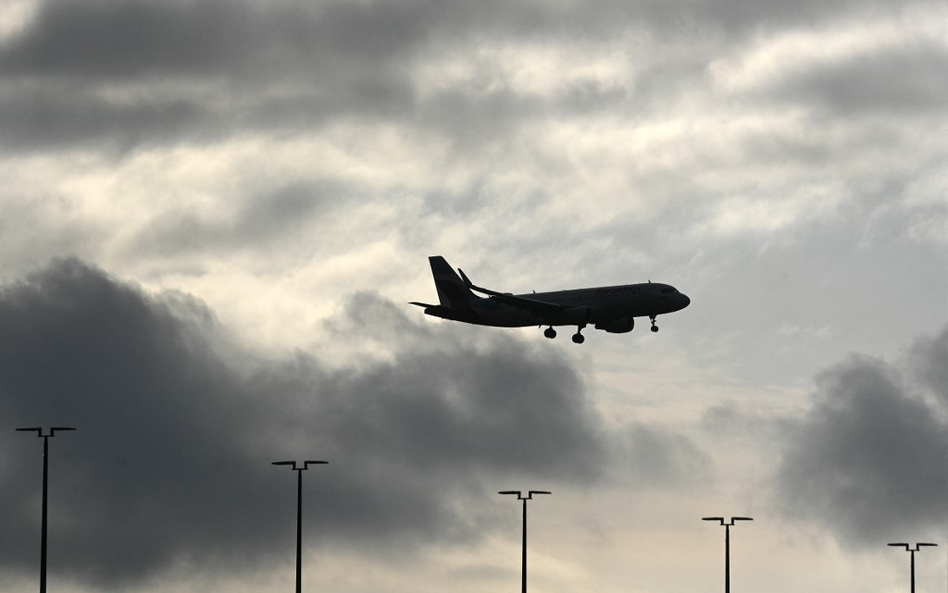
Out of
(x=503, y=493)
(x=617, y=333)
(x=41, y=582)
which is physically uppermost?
(x=617, y=333)

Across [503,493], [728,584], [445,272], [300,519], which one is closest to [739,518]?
[728,584]

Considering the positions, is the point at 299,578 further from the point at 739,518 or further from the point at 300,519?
the point at 739,518

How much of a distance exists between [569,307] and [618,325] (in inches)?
186

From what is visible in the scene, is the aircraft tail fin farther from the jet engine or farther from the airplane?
the jet engine

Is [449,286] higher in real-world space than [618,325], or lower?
higher

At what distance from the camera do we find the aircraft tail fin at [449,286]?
527ft

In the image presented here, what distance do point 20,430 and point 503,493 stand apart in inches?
1244

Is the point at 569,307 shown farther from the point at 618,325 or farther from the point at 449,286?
the point at 449,286

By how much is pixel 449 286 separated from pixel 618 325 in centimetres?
2263

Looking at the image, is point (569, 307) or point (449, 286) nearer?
point (569, 307)

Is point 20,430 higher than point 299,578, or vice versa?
point 20,430

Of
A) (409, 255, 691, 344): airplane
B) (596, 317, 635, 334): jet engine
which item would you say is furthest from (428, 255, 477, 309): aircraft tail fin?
(596, 317, 635, 334): jet engine

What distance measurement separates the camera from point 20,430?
92000 mm

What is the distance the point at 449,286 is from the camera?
167 m
